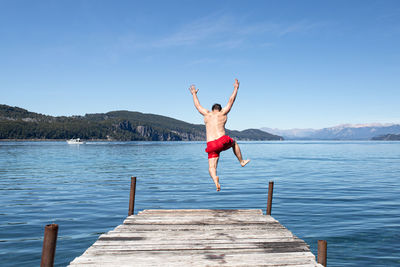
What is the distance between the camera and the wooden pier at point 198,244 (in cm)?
676

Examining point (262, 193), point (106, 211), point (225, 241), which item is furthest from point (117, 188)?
point (225, 241)

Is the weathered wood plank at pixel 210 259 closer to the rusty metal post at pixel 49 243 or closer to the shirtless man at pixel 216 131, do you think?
the rusty metal post at pixel 49 243

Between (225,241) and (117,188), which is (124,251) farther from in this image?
(117,188)

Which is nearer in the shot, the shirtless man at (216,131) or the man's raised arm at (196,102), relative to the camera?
the shirtless man at (216,131)

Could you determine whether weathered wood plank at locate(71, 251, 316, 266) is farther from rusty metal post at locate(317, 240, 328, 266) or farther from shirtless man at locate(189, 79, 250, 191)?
shirtless man at locate(189, 79, 250, 191)

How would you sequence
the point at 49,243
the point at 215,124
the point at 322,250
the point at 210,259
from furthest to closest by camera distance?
the point at 215,124 < the point at 322,250 < the point at 210,259 < the point at 49,243

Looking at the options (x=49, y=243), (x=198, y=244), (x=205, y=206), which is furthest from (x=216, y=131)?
(x=205, y=206)

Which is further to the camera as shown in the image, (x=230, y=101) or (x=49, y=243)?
(x=230, y=101)

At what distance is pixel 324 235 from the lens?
1667 cm

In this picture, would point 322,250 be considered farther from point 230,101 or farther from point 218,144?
point 230,101

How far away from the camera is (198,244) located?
26.0 feet

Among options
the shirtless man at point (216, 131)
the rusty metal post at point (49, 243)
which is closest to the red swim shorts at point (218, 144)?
the shirtless man at point (216, 131)

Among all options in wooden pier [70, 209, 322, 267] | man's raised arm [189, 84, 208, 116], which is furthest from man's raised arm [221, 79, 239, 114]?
wooden pier [70, 209, 322, 267]

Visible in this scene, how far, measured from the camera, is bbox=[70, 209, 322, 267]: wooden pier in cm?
676
